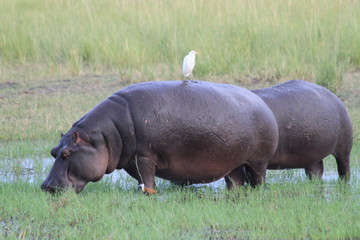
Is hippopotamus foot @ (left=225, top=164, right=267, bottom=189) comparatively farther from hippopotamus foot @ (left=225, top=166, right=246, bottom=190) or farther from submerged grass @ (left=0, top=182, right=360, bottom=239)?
submerged grass @ (left=0, top=182, right=360, bottom=239)

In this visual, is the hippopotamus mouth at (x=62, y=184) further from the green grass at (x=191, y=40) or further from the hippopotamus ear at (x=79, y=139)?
the green grass at (x=191, y=40)

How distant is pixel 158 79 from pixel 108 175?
4.11 m

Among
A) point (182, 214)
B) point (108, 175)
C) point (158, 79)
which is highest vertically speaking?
point (182, 214)

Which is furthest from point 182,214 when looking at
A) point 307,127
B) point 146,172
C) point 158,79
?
point 158,79

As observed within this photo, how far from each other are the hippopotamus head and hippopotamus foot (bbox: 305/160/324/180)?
159cm

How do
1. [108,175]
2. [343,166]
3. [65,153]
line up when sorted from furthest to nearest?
[108,175] < [343,166] < [65,153]

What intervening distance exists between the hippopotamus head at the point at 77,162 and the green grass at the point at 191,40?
486 cm

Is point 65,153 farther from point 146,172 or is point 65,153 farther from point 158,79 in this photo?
point 158,79

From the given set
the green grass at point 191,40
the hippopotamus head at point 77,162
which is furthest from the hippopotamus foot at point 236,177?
the green grass at point 191,40

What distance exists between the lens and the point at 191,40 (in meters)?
11.4

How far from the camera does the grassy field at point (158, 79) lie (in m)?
4.38

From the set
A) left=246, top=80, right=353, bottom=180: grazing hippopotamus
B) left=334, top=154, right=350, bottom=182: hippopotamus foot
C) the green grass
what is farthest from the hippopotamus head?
the green grass

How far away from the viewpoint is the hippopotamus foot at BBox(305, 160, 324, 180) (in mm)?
5750

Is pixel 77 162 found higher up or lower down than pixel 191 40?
higher up
